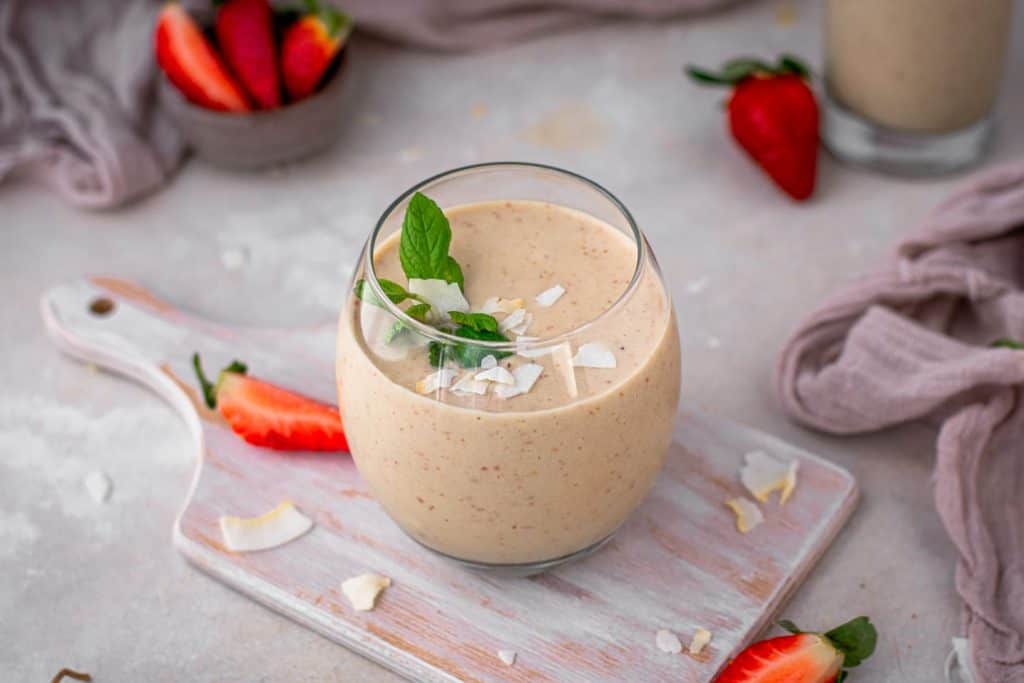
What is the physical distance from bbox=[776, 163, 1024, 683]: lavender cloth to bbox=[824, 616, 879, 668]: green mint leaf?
0.41 ft

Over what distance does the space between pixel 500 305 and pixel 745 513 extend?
1.25ft

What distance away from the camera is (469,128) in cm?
209

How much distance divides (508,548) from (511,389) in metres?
0.19

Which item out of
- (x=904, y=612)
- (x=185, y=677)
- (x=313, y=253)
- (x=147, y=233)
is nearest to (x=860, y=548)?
(x=904, y=612)

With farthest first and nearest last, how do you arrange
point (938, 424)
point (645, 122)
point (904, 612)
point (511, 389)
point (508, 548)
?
point (645, 122), point (938, 424), point (904, 612), point (508, 548), point (511, 389)

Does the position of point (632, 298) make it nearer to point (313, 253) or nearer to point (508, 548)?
point (508, 548)

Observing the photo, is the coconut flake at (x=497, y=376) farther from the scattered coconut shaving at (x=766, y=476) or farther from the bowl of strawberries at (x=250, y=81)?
the bowl of strawberries at (x=250, y=81)

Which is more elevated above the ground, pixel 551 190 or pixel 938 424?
pixel 551 190

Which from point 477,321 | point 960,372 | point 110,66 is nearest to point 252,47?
point 110,66

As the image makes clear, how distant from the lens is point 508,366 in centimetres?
117

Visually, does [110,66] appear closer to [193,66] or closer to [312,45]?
[193,66]

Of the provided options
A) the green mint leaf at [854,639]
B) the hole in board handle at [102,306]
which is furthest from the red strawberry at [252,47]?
the green mint leaf at [854,639]

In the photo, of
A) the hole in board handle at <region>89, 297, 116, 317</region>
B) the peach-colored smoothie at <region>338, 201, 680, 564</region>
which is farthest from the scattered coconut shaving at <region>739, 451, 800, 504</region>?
the hole in board handle at <region>89, 297, 116, 317</region>

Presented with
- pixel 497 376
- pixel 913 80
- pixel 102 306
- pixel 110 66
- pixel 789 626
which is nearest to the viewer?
pixel 497 376
